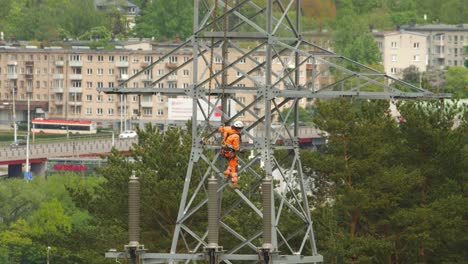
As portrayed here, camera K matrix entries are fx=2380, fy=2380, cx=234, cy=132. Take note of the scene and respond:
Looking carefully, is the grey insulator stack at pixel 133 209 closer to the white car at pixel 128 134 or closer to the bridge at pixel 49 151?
the bridge at pixel 49 151

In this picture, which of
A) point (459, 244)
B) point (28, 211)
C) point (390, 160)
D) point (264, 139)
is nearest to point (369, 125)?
point (390, 160)

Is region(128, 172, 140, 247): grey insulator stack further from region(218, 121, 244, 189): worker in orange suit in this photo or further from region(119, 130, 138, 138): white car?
region(119, 130, 138, 138): white car

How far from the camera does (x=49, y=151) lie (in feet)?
572

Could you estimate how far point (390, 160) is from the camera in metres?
75.4

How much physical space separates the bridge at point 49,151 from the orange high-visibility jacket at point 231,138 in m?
124

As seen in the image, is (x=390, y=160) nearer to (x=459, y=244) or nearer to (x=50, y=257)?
(x=459, y=244)

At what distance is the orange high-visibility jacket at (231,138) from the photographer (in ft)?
134

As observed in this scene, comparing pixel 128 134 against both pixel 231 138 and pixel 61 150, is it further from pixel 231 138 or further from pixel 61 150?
pixel 231 138

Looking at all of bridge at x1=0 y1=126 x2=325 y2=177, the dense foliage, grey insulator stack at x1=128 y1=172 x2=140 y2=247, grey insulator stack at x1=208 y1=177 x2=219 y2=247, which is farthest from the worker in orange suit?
bridge at x1=0 y1=126 x2=325 y2=177

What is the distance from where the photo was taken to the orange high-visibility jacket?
1606 inches

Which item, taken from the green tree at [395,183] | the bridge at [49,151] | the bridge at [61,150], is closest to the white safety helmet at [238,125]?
the green tree at [395,183]

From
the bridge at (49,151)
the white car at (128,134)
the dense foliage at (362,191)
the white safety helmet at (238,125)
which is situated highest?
the white safety helmet at (238,125)

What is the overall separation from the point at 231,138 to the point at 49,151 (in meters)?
134

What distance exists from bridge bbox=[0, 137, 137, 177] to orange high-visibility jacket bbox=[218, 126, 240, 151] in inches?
4886
